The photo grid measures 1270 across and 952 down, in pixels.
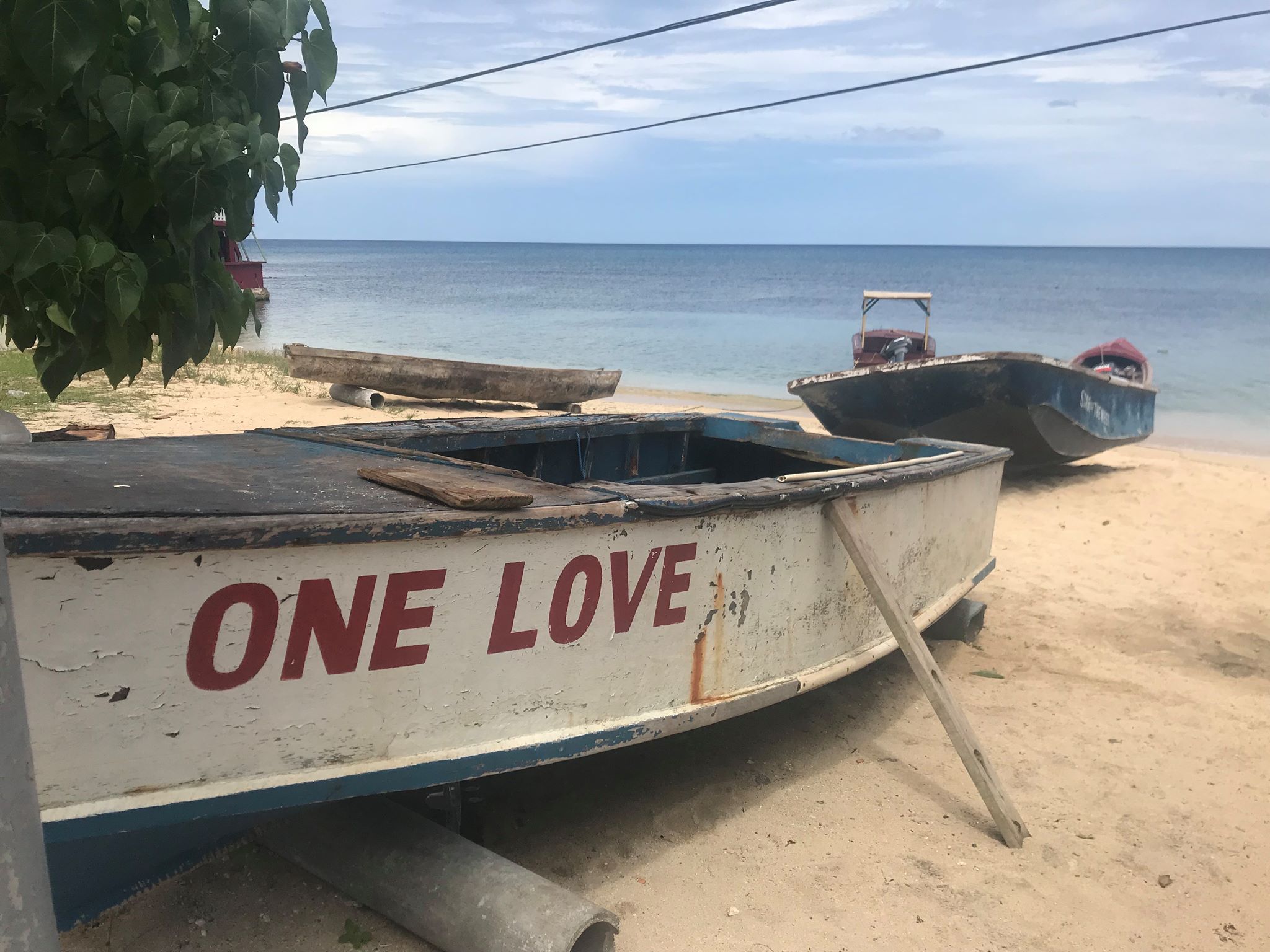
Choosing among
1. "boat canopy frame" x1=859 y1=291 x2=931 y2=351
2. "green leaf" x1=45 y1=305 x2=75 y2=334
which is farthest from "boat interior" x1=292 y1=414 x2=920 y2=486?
"boat canopy frame" x1=859 y1=291 x2=931 y2=351

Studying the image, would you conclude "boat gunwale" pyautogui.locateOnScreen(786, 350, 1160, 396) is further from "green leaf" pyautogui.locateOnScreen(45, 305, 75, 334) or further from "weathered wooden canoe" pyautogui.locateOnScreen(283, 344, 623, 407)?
"green leaf" pyautogui.locateOnScreen(45, 305, 75, 334)

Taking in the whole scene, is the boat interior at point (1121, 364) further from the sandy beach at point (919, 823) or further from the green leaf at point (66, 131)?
the green leaf at point (66, 131)

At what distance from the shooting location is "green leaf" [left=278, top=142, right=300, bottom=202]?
186cm

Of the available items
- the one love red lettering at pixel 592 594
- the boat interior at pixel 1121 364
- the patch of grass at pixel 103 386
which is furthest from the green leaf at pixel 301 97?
the boat interior at pixel 1121 364

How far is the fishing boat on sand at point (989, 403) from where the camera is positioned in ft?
30.8

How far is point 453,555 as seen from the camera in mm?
2740

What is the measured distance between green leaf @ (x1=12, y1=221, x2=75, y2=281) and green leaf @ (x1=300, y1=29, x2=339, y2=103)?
53cm

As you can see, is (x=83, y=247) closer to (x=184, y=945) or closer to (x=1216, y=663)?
(x=184, y=945)

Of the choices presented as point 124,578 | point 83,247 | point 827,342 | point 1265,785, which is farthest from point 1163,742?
point 827,342

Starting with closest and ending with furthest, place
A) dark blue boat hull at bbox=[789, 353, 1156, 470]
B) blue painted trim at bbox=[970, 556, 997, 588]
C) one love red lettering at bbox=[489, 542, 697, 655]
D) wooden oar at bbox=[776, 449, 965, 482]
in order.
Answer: one love red lettering at bbox=[489, 542, 697, 655] < wooden oar at bbox=[776, 449, 965, 482] < blue painted trim at bbox=[970, 556, 997, 588] < dark blue boat hull at bbox=[789, 353, 1156, 470]

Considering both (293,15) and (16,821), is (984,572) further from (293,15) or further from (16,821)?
(16,821)

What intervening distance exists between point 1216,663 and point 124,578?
5783mm

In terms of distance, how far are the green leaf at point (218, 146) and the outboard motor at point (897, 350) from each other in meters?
12.8

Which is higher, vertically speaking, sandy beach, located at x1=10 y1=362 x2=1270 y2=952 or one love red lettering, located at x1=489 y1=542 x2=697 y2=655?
one love red lettering, located at x1=489 y1=542 x2=697 y2=655
